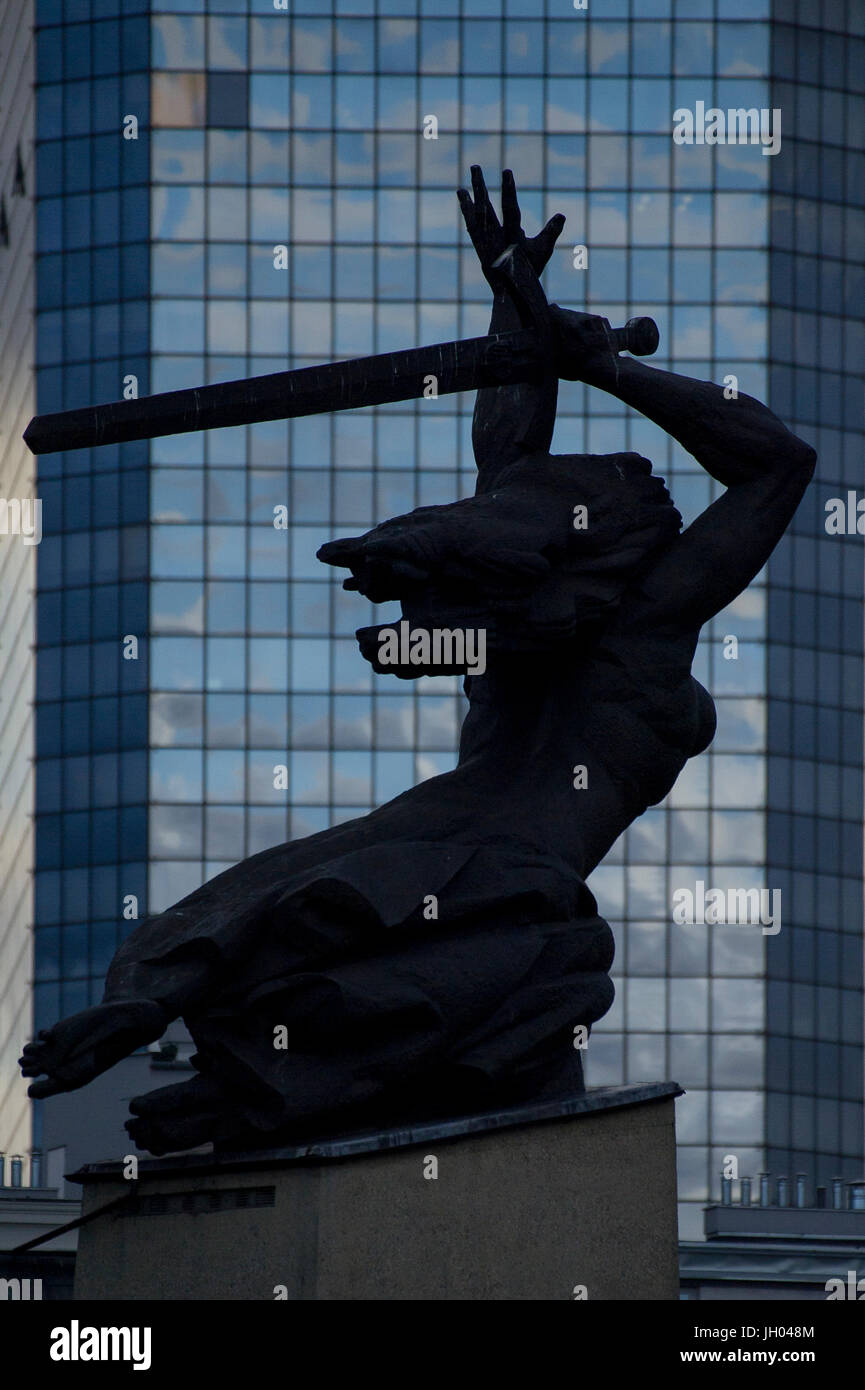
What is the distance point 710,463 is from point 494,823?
2008 millimetres

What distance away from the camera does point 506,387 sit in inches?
523

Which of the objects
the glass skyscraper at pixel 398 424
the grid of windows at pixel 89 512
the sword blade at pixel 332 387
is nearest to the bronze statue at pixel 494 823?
the sword blade at pixel 332 387

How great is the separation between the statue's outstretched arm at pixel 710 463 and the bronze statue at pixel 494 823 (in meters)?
0.01

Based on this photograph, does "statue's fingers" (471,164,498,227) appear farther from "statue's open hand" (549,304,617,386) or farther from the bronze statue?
"statue's open hand" (549,304,617,386)

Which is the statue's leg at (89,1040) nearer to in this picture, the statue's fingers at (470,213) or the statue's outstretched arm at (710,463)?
the statue's outstretched arm at (710,463)

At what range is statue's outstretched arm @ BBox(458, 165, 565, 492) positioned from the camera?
1311 centimetres

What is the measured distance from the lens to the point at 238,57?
64.9 m

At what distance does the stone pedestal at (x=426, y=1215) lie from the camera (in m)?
11.4

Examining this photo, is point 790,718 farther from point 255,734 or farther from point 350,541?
point 350,541

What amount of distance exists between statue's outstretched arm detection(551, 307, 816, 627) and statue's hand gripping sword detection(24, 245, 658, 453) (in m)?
0.13

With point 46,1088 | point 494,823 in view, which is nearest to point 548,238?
point 494,823

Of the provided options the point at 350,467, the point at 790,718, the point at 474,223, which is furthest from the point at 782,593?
the point at 474,223

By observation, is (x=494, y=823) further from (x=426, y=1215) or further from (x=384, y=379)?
(x=384, y=379)
